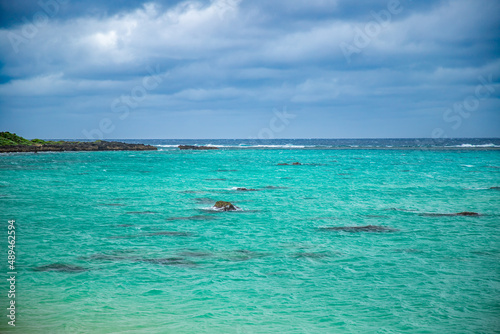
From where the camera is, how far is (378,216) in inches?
946

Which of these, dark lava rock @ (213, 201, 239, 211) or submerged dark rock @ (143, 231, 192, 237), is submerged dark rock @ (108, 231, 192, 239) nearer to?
submerged dark rock @ (143, 231, 192, 237)

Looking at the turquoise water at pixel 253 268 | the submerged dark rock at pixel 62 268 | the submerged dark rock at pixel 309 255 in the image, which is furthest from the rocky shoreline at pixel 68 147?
the submerged dark rock at pixel 309 255

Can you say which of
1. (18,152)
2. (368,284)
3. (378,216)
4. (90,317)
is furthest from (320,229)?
(18,152)

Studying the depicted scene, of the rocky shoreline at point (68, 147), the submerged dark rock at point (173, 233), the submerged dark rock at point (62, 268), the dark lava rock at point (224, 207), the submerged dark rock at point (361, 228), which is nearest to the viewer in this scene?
the submerged dark rock at point (62, 268)

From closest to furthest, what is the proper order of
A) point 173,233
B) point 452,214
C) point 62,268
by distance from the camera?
1. point 62,268
2. point 173,233
3. point 452,214

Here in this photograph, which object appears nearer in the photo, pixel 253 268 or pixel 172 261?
pixel 253 268

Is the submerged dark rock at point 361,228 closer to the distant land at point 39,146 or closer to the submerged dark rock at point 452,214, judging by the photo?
the submerged dark rock at point 452,214

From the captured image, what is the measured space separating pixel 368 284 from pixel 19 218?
18750 mm

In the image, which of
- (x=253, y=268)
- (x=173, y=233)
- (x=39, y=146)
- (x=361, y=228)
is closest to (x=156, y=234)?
(x=173, y=233)

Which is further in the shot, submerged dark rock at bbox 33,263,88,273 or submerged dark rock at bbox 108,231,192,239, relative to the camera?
submerged dark rock at bbox 108,231,192,239

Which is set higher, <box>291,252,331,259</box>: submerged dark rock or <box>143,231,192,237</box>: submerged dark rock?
<box>143,231,192,237</box>: submerged dark rock

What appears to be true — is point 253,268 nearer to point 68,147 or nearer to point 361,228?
point 361,228

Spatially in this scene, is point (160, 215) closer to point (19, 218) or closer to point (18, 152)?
point (19, 218)

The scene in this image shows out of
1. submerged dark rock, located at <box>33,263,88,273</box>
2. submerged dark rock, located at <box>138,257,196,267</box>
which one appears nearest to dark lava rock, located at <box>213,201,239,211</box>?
submerged dark rock, located at <box>138,257,196,267</box>
